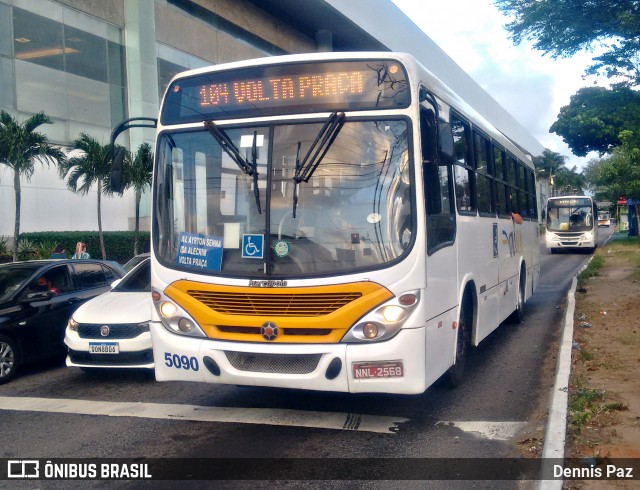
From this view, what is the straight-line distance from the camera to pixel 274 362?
6.12 meters

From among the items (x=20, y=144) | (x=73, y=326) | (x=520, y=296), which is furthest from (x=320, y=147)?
(x=20, y=144)

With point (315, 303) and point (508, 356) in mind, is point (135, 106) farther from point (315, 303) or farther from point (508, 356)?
point (315, 303)

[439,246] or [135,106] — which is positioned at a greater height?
[135,106]

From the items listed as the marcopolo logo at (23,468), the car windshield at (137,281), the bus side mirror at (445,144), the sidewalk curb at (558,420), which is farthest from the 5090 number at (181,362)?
the car windshield at (137,281)

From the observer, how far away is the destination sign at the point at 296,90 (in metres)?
6.34

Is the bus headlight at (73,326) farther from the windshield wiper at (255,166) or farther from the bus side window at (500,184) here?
the bus side window at (500,184)

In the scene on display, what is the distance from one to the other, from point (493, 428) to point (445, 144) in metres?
2.58

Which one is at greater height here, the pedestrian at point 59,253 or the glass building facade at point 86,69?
the glass building facade at point 86,69

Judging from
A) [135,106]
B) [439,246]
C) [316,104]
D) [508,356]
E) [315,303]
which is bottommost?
[508,356]

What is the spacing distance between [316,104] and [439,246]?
1.71 m

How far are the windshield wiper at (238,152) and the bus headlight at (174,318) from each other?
116 centimetres

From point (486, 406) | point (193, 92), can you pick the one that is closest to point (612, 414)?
point (486, 406)

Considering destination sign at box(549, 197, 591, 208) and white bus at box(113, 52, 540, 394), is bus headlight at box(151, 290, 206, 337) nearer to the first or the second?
white bus at box(113, 52, 540, 394)

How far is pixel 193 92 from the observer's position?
271 inches
